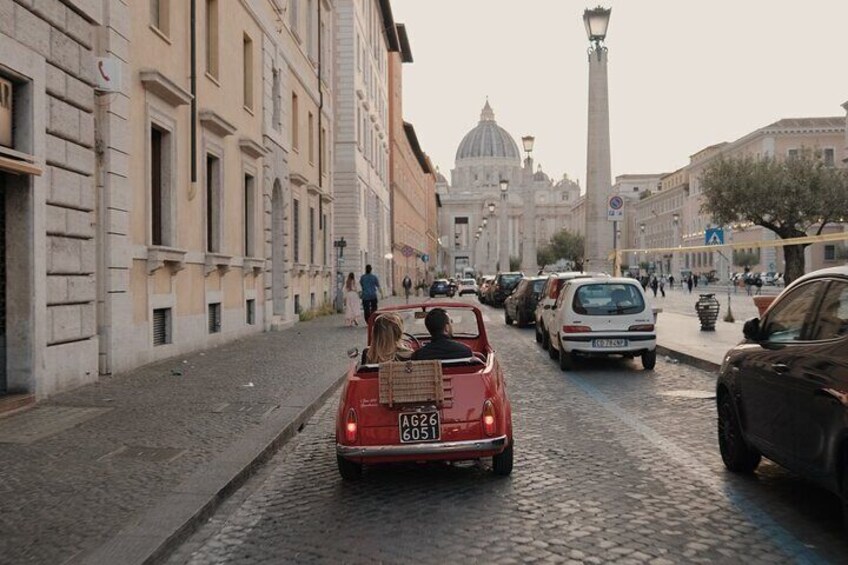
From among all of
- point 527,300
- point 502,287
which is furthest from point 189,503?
point 502,287

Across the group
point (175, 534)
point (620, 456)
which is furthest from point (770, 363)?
point (175, 534)

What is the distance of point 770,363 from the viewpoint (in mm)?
5750

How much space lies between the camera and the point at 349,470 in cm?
652

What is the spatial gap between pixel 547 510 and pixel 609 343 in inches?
337

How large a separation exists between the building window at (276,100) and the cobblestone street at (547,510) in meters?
15.8

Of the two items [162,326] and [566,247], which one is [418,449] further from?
[566,247]

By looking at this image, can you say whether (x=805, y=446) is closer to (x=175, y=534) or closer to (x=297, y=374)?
(x=175, y=534)

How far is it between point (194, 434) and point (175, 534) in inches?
122

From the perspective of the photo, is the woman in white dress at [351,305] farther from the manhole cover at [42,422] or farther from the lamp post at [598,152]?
the manhole cover at [42,422]

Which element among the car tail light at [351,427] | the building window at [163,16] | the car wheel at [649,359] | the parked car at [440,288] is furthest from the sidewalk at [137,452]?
the parked car at [440,288]

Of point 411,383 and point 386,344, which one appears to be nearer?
point 411,383

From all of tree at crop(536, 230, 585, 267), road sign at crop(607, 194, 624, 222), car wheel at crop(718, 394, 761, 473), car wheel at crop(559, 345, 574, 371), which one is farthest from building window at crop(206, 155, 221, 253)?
tree at crop(536, 230, 585, 267)

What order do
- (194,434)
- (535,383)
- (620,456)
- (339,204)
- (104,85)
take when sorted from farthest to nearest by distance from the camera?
1. (339,204)
2. (535,383)
3. (104,85)
4. (194,434)
5. (620,456)

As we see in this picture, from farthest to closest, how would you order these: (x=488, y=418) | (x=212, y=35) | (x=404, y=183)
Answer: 1. (x=404, y=183)
2. (x=212, y=35)
3. (x=488, y=418)
